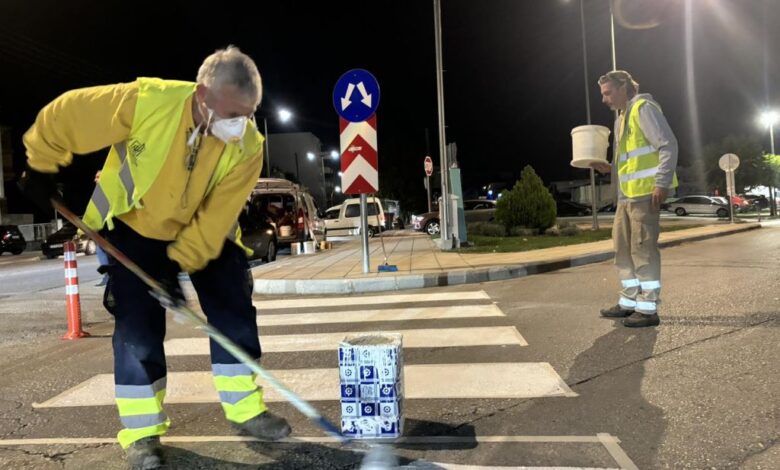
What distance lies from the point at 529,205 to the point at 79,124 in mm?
14340

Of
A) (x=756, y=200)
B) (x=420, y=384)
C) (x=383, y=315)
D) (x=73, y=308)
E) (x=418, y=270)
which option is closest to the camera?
(x=420, y=384)

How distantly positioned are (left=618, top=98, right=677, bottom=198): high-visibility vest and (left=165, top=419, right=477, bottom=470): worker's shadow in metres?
2.99

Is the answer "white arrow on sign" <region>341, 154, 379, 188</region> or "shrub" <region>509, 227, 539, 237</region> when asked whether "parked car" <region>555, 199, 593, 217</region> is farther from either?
"white arrow on sign" <region>341, 154, 379, 188</region>

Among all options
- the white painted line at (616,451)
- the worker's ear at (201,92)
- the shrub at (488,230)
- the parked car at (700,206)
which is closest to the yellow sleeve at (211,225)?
the worker's ear at (201,92)

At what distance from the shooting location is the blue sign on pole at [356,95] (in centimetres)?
808

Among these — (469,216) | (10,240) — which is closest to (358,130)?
(469,216)

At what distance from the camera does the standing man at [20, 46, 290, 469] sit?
99.5 inches

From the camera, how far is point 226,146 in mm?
2725

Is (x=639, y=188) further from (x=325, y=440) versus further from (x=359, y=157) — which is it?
(x=359, y=157)

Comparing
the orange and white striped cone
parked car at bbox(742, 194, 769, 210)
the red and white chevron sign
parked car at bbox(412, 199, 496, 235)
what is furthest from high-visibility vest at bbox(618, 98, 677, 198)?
parked car at bbox(742, 194, 769, 210)

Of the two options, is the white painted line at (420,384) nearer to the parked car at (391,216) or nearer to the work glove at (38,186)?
the work glove at (38,186)

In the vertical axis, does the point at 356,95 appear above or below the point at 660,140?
above

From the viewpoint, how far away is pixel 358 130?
829cm

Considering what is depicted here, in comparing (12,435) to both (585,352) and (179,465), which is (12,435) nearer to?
(179,465)
